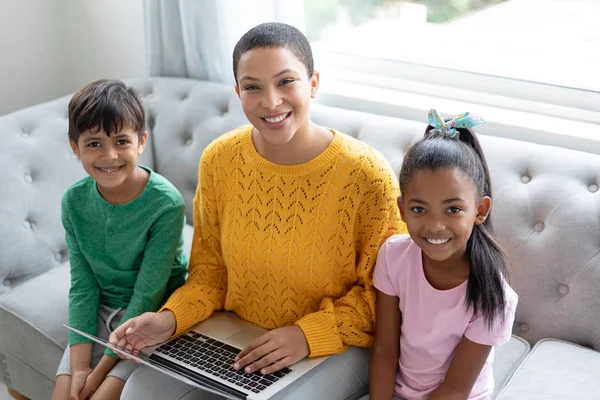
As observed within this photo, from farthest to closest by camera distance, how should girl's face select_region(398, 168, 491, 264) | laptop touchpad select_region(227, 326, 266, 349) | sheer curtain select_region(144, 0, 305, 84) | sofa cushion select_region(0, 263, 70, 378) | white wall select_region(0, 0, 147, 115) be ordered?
white wall select_region(0, 0, 147, 115) → sheer curtain select_region(144, 0, 305, 84) → sofa cushion select_region(0, 263, 70, 378) → laptop touchpad select_region(227, 326, 266, 349) → girl's face select_region(398, 168, 491, 264)

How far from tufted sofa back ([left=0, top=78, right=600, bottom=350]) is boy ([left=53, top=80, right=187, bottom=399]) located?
321 mm

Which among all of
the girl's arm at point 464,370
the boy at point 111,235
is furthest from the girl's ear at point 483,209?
the boy at point 111,235

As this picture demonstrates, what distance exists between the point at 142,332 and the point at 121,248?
0.28 m

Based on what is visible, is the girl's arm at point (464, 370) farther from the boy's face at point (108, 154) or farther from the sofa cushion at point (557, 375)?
the boy's face at point (108, 154)

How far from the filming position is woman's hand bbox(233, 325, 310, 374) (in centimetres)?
149

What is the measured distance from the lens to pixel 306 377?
1.50m

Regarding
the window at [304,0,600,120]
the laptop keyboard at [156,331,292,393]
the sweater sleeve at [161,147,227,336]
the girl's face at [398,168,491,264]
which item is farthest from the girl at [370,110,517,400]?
the window at [304,0,600,120]

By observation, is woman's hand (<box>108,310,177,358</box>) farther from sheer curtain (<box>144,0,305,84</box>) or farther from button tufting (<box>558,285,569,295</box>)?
sheer curtain (<box>144,0,305,84</box>)

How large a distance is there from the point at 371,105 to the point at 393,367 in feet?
3.05

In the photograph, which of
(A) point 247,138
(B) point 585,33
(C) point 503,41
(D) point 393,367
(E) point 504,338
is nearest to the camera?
(E) point 504,338

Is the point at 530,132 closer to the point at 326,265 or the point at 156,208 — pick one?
the point at 326,265

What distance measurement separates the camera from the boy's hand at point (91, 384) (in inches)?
67.2

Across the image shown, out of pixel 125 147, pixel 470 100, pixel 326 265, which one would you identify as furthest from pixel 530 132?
pixel 125 147

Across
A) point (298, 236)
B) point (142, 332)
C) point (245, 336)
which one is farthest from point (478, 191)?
point (142, 332)
